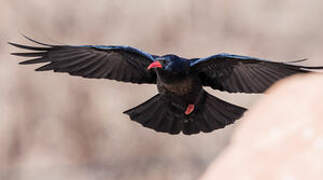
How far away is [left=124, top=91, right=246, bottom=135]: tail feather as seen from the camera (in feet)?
21.9

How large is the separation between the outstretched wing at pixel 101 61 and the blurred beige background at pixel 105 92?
9.15 feet

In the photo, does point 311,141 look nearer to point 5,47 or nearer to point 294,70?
point 294,70

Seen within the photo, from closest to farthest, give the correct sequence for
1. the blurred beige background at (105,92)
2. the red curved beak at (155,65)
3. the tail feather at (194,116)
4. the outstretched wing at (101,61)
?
1. the red curved beak at (155,65)
2. the outstretched wing at (101,61)
3. the tail feather at (194,116)
4. the blurred beige background at (105,92)

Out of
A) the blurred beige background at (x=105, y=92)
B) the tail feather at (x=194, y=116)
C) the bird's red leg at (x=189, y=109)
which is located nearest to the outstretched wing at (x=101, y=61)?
the tail feather at (x=194, y=116)

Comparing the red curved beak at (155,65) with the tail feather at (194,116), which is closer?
the red curved beak at (155,65)

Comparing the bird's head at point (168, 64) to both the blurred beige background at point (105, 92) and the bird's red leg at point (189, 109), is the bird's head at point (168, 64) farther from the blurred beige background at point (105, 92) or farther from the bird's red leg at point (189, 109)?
the blurred beige background at point (105, 92)

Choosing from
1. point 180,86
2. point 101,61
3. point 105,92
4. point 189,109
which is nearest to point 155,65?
point 180,86

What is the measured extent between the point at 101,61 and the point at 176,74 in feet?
3.04

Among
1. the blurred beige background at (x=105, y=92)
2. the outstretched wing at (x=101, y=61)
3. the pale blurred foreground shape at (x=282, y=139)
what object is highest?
the pale blurred foreground shape at (x=282, y=139)

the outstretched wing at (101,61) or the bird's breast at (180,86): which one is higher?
the outstretched wing at (101,61)

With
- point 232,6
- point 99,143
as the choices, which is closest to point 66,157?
point 99,143

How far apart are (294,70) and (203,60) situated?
0.79 m

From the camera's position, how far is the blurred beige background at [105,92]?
9.46 meters

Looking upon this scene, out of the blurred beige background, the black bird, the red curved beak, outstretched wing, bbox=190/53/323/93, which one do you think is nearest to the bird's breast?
the black bird
